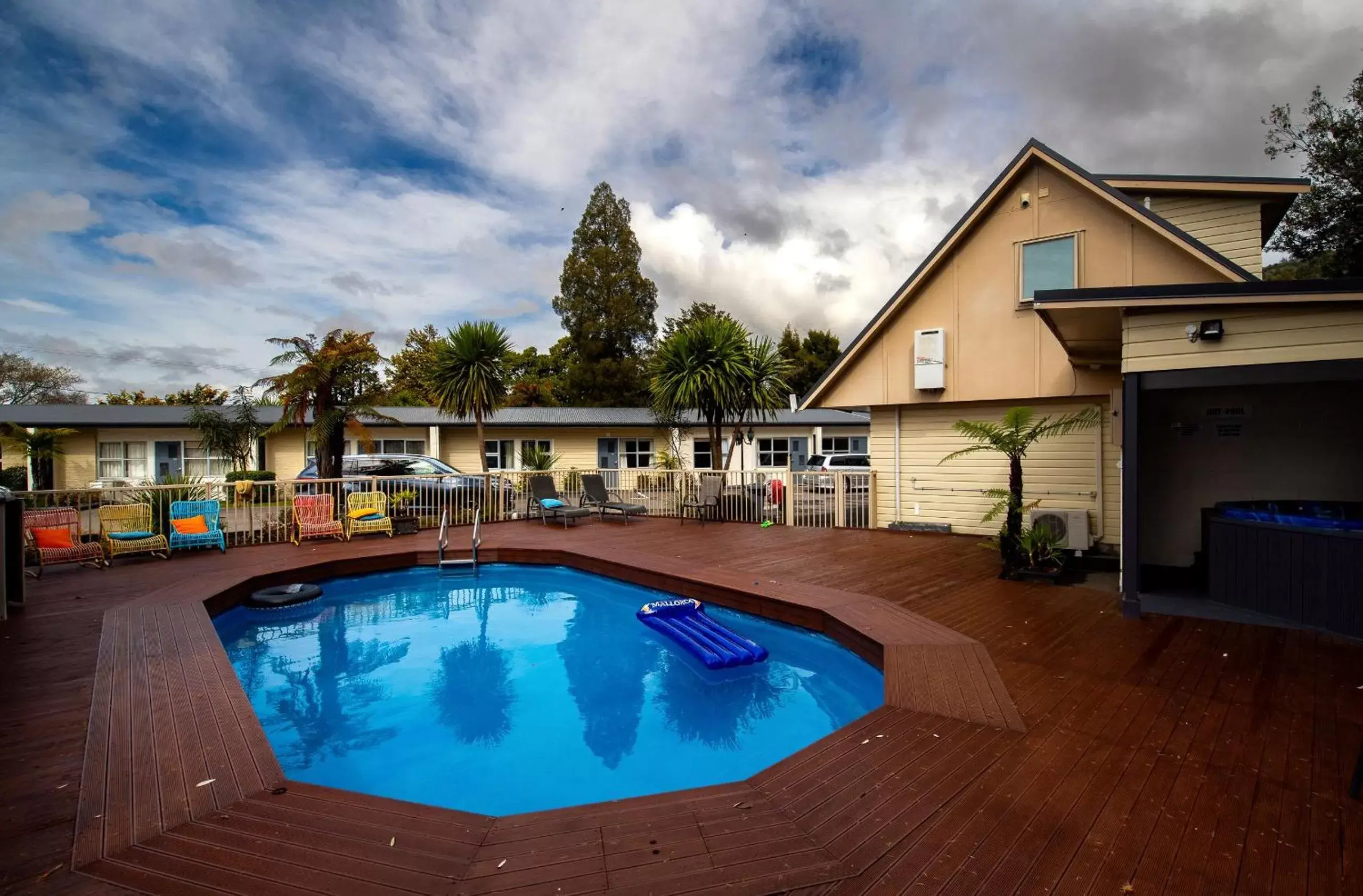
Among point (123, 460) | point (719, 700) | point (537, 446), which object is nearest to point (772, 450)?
point (537, 446)

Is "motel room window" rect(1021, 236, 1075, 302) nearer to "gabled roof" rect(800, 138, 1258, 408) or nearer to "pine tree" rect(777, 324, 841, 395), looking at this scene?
"gabled roof" rect(800, 138, 1258, 408)

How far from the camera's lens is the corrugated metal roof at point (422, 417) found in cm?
1733

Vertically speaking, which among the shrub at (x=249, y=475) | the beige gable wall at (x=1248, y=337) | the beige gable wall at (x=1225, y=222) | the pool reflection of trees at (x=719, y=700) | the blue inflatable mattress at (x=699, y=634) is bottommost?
the pool reflection of trees at (x=719, y=700)

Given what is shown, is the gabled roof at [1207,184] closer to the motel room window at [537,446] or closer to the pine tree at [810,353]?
the motel room window at [537,446]

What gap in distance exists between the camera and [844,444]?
2388 cm

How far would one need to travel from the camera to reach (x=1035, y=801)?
104 inches

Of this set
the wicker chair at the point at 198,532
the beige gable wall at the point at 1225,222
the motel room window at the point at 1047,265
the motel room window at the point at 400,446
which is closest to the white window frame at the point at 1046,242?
the motel room window at the point at 1047,265

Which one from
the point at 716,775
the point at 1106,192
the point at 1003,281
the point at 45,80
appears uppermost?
the point at 45,80

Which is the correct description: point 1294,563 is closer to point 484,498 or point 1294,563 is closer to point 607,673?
point 607,673

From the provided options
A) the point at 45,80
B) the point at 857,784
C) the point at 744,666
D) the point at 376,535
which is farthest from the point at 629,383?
the point at 857,784

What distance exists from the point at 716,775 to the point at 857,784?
55.0 inches

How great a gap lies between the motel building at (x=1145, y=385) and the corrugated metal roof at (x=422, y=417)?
5706 mm

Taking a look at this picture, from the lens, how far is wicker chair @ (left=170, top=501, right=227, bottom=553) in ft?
30.6

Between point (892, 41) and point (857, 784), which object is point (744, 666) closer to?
point (857, 784)
